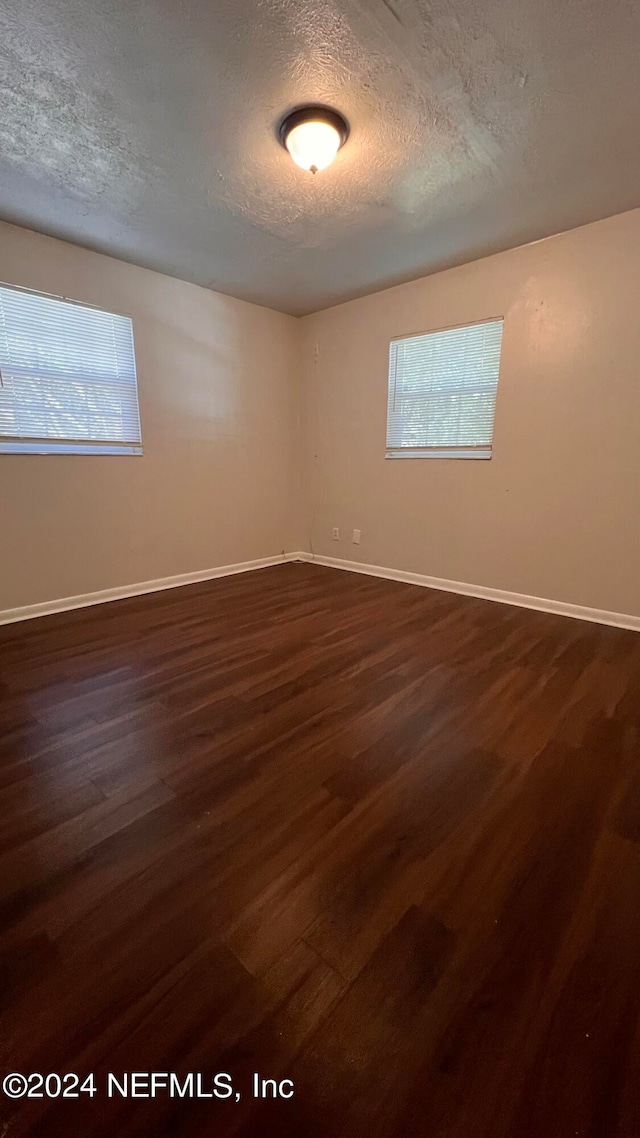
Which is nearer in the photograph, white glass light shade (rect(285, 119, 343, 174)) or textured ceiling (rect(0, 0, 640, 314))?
textured ceiling (rect(0, 0, 640, 314))

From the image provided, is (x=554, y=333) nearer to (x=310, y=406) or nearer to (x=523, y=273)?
(x=523, y=273)

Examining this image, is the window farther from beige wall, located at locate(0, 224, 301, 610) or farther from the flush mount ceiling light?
the flush mount ceiling light

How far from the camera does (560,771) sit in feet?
5.01

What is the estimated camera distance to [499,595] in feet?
11.3

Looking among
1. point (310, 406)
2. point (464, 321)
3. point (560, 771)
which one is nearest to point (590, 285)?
point (464, 321)

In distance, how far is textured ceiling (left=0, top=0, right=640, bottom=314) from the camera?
1.47m

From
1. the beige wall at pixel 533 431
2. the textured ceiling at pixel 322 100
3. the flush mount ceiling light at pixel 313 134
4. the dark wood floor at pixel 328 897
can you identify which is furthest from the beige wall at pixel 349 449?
the flush mount ceiling light at pixel 313 134

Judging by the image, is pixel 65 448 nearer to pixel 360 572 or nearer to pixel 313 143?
pixel 313 143

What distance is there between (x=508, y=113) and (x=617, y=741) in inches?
106

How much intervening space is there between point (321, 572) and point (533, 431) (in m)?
2.24

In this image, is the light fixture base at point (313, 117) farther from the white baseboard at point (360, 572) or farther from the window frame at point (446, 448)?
the white baseboard at point (360, 572)

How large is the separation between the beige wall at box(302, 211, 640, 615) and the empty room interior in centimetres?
2

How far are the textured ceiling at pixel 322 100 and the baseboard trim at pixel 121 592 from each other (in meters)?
2.48

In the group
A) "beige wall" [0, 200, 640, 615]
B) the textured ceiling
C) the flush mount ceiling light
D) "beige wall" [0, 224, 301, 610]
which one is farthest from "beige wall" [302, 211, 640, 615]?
the flush mount ceiling light
